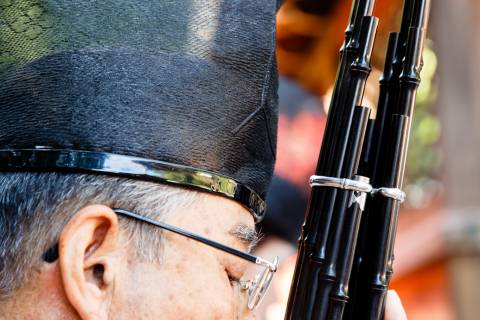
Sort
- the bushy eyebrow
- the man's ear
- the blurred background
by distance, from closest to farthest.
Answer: the man's ear < the bushy eyebrow < the blurred background

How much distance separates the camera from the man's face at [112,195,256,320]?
4.15 feet

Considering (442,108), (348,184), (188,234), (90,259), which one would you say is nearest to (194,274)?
(188,234)

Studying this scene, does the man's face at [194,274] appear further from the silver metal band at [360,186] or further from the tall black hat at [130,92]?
the silver metal band at [360,186]

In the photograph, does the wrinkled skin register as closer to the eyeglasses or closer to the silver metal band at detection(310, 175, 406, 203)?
the eyeglasses

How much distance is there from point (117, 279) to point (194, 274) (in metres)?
0.12

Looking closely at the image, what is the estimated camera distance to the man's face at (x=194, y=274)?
1264mm

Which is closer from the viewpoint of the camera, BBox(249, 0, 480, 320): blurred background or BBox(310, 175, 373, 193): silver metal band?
BBox(310, 175, 373, 193): silver metal band

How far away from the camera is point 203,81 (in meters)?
1.38

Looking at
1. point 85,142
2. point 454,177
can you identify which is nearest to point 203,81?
point 85,142

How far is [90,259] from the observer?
49.5 inches

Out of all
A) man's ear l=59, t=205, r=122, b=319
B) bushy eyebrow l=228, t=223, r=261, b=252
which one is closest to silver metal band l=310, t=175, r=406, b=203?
bushy eyebrow l=228, t=223, r=261, b=252

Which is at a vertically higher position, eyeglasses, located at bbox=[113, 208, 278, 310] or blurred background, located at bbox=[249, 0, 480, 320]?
blurred background, located at bbox=[249, 0, 480, 320]

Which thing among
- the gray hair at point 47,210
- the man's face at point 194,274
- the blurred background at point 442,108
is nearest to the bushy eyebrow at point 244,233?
the man's face at point 194,274

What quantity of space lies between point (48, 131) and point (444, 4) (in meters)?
5.72
